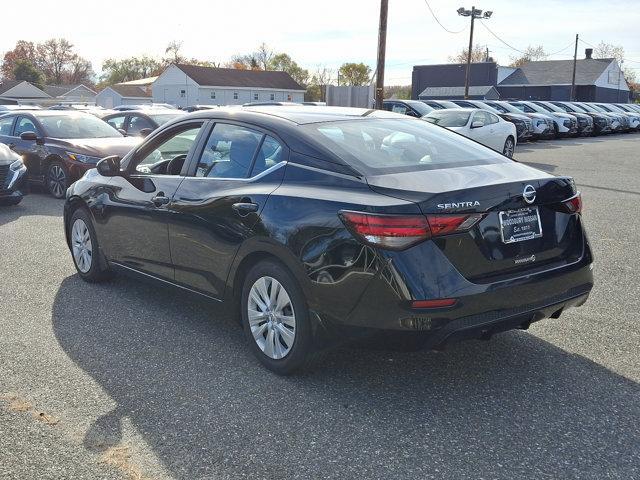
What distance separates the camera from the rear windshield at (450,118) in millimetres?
18406

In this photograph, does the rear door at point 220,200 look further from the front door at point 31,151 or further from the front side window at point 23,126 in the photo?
the front side window at point 23,126

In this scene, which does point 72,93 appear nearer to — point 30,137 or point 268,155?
point 30,137

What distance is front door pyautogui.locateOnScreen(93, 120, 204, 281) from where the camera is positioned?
5.08 meters

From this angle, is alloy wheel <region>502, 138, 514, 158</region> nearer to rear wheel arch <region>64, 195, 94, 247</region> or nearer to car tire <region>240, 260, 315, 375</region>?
rear wheel arch <region>64, 195, 94, 247</region>

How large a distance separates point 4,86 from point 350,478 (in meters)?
100

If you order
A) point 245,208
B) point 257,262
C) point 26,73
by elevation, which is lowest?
point 257,262

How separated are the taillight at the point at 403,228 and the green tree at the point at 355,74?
101191mm

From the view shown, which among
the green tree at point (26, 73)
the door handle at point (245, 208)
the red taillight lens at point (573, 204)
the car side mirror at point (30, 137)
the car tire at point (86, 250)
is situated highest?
the green tree at point (26, 73)

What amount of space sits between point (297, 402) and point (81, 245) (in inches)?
132

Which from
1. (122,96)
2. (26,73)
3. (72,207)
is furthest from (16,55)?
(72,207)

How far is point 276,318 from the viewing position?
164 inches

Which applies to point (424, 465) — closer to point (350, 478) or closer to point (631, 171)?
point (350, 478)

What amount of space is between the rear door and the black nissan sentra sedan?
11 millimetres

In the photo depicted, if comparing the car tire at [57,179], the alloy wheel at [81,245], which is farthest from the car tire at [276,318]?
the car tire at [57,179]
